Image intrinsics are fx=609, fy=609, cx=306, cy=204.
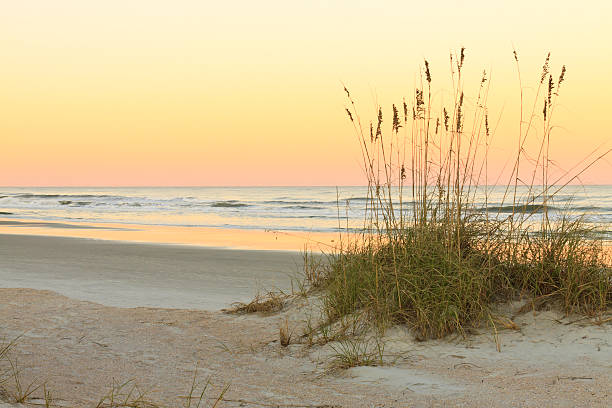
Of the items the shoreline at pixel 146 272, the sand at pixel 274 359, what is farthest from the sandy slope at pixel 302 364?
the shoreline at pixel 146 272

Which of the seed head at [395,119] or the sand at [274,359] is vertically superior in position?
the seed head at [395,119]

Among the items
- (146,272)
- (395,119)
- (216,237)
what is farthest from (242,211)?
(395,119)

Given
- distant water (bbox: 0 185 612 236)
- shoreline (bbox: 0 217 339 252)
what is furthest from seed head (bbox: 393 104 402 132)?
shoreline (bbox: 0 217 339 252)

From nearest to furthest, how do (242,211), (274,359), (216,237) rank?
1. (274,359)
2. (216,237)
3. (242,211)

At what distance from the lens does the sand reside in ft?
12.0

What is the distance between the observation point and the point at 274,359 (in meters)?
4.70

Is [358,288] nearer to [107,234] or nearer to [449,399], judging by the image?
[449,399]

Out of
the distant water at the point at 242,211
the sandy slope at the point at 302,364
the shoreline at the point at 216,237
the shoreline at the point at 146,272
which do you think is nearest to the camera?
the sandy slope at the point at 302,364

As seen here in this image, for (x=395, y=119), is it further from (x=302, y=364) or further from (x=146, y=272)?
(x=146, y=272)

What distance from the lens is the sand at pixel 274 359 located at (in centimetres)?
366

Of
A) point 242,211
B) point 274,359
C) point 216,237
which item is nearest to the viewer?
point 274,359

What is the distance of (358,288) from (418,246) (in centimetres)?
63

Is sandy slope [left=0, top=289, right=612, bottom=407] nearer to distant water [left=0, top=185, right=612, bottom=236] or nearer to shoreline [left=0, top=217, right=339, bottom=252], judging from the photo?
distant water [left=0, top=185, right=612, bottom=236]

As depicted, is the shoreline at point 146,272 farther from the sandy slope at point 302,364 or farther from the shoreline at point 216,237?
the sandy slope at point 302,364
